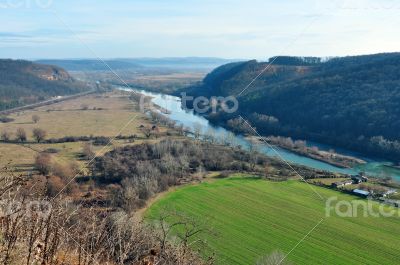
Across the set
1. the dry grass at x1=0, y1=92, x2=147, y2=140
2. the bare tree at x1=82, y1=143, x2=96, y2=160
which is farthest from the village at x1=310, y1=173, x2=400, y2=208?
the dry grass at x1=0, y1=92, x2=147, y2=140

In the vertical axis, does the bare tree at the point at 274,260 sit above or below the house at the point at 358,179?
above

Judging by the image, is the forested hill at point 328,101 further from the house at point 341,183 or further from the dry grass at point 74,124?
the house at point 341,183

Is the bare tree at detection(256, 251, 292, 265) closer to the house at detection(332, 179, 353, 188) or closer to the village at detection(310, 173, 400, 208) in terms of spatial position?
the village at detection(310, 173, 400, 208)

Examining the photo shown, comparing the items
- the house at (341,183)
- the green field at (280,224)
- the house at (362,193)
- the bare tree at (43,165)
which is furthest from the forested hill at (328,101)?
the bare tree at (43,165)

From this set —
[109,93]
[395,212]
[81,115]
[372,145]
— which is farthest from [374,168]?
[109,93]

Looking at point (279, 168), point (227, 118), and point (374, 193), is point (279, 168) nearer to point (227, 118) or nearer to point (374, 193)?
point (374, 193)

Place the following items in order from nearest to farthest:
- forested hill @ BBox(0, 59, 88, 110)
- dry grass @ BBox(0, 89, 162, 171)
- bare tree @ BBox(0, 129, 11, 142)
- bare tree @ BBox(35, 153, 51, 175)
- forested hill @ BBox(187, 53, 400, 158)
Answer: bare tree @ BBox(35, 153, 51, 175) < dry grass @ BBox(0, 89, 162, 171) < bare tree @ BBox(0, 129, 11, 142) < forested hill @ BBox(187, 53, 400, 158) < forested hill @ BBox(0, 59, 88, 110)
